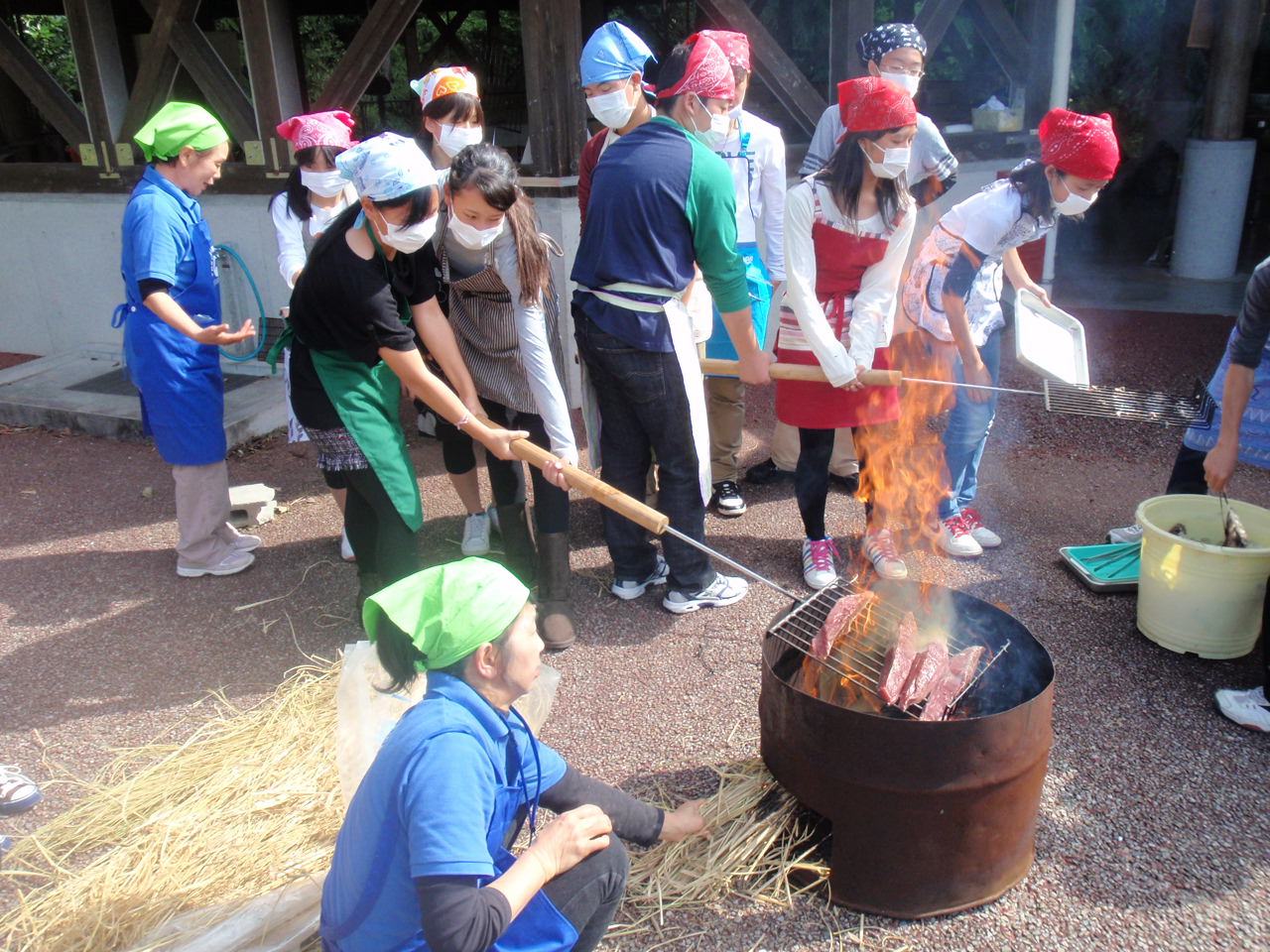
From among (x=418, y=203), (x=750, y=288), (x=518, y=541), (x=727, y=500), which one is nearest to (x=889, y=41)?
(x=750, y=288)

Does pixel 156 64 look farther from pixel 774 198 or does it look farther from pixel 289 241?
pixel 774 198

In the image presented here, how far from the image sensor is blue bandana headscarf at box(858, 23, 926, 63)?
16.3 ft

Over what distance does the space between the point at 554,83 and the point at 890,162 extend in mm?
3172

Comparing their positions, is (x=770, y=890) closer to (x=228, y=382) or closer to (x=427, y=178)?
(x=427, y=178)

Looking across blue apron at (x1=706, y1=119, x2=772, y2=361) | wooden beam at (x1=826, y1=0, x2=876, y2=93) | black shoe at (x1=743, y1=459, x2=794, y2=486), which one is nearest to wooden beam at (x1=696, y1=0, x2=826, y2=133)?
wooden beam at (x1=826, y1=0, x2=876, y2=93)

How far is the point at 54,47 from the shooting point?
17672mm

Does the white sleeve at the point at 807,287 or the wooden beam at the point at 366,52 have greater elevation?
the wooden beam at the point at 366,52

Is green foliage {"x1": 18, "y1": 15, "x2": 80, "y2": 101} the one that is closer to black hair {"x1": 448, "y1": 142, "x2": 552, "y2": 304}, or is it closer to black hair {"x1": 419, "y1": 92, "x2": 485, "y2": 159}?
black hair {"x1": 419, "y1": 92, "x2": 485, "y2": 159}

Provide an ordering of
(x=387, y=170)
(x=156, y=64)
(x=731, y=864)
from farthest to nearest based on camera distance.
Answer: (x=156, y=64) → (x=387, y=170) → (x=731, y=864)

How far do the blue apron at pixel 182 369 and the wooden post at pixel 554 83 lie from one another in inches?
96.8

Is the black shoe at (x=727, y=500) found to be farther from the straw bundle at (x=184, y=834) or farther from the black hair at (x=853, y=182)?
the straw bundle at (x=184, y=834)

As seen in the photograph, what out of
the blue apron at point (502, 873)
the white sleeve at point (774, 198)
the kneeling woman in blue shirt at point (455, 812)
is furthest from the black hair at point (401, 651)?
the white sleeve at point (774, 198)

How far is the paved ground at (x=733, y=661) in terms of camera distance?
109 inches

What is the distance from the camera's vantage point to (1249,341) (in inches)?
136
